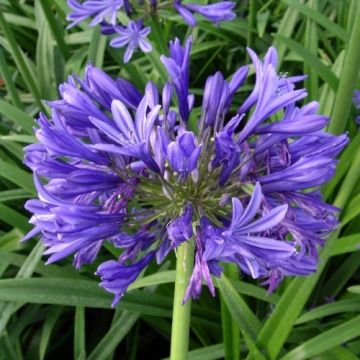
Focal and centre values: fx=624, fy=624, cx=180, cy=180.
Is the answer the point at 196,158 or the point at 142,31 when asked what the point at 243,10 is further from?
the point at 196,158

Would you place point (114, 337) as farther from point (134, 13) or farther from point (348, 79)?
point (134, 13)

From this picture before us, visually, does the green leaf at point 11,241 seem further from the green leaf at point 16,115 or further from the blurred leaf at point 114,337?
the blurred leaf at point 114,337

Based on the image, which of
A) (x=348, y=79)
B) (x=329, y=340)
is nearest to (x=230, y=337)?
(x=329, y=340)

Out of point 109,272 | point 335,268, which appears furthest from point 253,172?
point 335,268

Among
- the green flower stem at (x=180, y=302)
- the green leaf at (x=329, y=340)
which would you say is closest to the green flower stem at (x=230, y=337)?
the green leaf at (x=329, y=340)

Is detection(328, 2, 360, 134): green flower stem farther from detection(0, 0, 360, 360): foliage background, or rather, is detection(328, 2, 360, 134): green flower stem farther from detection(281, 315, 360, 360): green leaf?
detection(281, 315, 360, 360): green leaf

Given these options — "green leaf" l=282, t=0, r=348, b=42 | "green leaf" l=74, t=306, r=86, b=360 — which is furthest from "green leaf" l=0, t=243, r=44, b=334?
"green leaf" l=282, t=0, r=348, b=42
